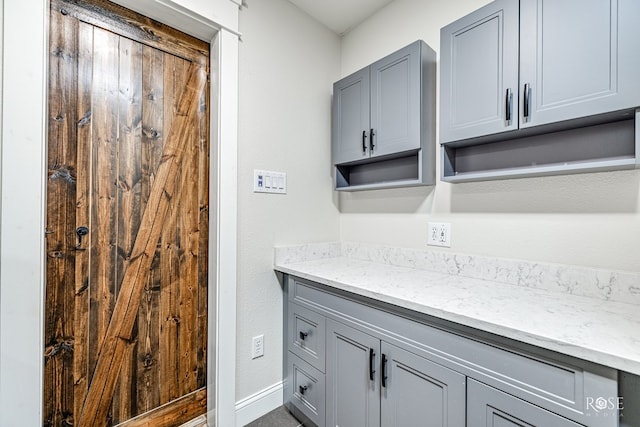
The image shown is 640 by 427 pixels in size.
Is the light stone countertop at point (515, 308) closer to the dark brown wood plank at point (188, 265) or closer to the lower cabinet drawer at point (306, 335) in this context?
the lower cabinet drawer at point (306, 335)

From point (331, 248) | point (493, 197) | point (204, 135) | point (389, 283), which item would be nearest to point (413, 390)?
point (389, 283)

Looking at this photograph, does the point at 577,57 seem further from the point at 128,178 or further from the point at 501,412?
the point at 128,178

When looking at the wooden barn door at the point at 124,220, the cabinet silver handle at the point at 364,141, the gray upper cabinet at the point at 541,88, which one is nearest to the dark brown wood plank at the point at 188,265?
the wooden barn door at the point at 124,220

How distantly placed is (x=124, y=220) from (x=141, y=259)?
0.69 feet

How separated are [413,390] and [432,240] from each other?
0.81m

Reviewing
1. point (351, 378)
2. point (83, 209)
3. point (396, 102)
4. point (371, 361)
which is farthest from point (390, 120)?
point (83, 209)

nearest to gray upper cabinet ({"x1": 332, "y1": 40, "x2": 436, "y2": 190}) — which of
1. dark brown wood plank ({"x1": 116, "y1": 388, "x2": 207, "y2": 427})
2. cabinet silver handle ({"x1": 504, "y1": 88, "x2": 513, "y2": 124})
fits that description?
cabinet silver handle ({"x1": 504, "y1": 88, "x2": 513, "y2": 124})

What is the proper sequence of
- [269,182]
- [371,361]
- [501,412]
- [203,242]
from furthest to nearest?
1. [269,182]
2. [203,242]
3. [371,361]
4. [501,412]

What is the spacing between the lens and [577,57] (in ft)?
3.25

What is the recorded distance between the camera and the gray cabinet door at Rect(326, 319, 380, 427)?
1.21m

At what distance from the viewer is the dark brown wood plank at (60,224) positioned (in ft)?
3.84

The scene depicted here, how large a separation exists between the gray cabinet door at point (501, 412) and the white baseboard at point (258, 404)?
3.90 ft

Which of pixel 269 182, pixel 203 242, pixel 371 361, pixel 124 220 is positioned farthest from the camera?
pixel 269 182

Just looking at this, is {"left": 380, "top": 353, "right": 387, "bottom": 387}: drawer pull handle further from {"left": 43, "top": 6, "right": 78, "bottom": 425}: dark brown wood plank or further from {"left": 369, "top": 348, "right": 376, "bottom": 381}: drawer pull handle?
{"left": 43, "top": 6, "right": 78, "bottom": 425}: dark brown wood plank
